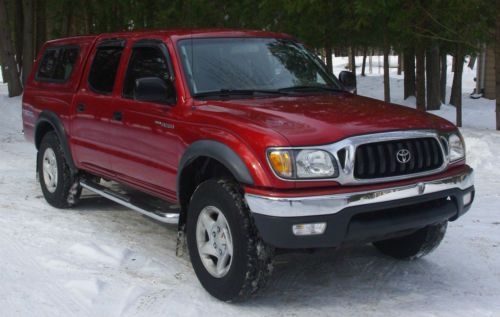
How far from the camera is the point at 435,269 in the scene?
205 inches

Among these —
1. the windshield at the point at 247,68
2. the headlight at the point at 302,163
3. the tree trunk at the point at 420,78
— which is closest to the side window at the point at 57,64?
A: the windshield at the point at 247,68

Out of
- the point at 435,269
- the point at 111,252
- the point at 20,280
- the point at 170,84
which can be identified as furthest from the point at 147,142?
the point at 435,269

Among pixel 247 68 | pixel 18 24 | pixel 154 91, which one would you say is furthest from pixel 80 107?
pixel 18 24

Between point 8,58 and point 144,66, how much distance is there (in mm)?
14346

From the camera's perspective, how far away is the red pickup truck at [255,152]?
4008 millimetres

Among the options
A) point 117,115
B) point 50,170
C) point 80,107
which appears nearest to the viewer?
point 117,115

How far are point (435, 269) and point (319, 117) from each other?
1.77 m

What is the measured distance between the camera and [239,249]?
4.18 m

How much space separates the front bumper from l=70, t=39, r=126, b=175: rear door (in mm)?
2396

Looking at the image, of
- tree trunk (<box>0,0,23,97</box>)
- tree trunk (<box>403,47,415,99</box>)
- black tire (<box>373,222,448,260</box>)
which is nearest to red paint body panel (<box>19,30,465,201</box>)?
black tire (<box>373,222,448,260</box>)

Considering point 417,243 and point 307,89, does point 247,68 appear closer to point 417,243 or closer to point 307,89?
point 307,89

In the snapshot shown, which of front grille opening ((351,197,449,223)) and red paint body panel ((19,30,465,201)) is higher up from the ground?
red paint body panel ((19,30,465,201))

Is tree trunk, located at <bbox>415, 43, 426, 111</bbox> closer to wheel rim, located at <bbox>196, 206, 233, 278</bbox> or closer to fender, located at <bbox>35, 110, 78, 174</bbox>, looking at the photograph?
fender, located at <bbox>35, 110, 78, 174</bbox>

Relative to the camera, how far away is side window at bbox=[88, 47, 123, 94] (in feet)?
19.8
